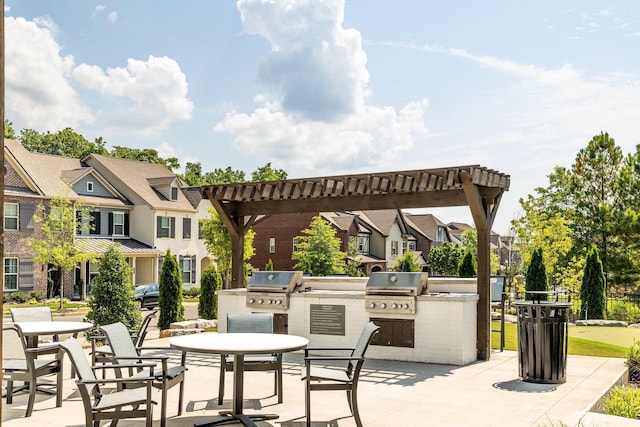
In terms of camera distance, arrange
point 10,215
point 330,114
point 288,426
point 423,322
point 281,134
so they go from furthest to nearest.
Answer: point 10,215 → point 281,134 → point 330,114 → point 423,322 → point 288,426

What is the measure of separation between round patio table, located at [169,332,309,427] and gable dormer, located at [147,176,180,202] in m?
30.8

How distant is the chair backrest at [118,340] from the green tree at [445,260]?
40425 millimetres

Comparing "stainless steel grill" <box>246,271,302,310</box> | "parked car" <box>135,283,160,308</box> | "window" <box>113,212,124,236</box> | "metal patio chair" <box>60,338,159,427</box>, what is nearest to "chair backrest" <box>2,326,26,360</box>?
"metal patio chair" <box>60,338,159,427</box>

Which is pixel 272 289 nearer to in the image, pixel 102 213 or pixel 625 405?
pixel 625 405

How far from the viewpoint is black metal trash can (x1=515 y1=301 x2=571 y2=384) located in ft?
29.6

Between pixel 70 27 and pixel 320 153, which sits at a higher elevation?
pixel 70 27

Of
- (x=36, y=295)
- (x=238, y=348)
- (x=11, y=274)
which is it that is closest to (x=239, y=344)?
→ (x=238, y=348)

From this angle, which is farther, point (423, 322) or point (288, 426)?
point (423, 322)

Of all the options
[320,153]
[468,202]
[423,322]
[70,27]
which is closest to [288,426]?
[423,322]

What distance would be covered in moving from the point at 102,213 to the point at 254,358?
28.3 meters

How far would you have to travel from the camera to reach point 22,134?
5900 centimetres

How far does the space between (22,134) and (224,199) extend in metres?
51.7

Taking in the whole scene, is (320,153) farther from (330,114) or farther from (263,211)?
(263,211)

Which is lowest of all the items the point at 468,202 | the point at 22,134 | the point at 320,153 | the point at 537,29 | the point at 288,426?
the point at 288,426
